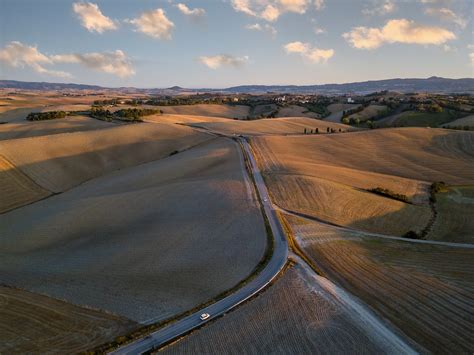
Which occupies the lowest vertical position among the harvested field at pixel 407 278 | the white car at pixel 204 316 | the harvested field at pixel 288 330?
the harvested field at pixel 407 278

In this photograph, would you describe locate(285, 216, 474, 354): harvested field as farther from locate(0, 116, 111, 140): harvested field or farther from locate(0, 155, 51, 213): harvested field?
locate(0, 116, 111, 140): harvested field

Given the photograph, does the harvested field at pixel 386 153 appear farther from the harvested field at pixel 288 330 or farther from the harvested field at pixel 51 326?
the harvested field at pixel 51 326

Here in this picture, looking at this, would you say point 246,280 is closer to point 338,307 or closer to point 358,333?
point 338,307

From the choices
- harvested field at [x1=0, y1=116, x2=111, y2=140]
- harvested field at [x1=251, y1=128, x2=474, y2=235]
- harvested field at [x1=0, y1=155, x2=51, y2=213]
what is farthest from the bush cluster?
harvested field at [x1=251, y1=128, x2=474, y2=235]

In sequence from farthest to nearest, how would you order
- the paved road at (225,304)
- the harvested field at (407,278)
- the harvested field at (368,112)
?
the harvested field at (368,112) < the harvested field at (407,278) < the paved road at (225,304)

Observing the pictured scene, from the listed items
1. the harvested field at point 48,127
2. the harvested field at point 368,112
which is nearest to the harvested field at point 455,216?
the harvested field at point 48,127

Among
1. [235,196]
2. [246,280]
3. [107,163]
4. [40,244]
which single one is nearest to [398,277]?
[246,280]
